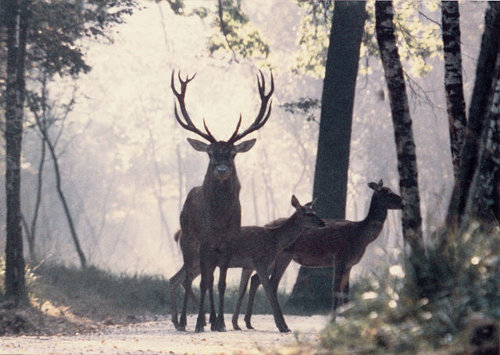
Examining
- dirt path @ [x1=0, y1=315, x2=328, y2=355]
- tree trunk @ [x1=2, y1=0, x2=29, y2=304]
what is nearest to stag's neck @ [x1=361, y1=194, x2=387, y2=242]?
dirt path @ [x1=0, y1=315, x2=328, y2=355]

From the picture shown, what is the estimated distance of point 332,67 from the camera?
16.7 m

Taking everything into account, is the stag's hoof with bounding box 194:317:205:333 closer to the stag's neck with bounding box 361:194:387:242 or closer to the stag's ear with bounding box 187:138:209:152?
the stag's ear with bounding box 187:138:209:152

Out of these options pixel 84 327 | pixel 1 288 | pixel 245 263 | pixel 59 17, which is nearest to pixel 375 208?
pixel 245 263

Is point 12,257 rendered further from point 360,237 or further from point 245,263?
point 360,237

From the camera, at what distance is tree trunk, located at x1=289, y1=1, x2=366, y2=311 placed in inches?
643

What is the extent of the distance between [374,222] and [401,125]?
153 inches

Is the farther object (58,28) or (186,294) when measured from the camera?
(58,28)

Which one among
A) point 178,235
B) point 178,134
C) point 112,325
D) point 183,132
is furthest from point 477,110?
point 183,132

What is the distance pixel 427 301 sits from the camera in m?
6.23

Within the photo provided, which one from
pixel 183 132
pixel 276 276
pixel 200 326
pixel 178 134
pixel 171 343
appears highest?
pixel 183 132

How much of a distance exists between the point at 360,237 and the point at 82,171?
2379 inches

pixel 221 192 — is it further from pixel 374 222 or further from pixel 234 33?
pixel 234 33

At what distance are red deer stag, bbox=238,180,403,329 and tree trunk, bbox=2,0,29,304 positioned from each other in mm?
4822

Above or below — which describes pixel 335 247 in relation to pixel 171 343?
above
